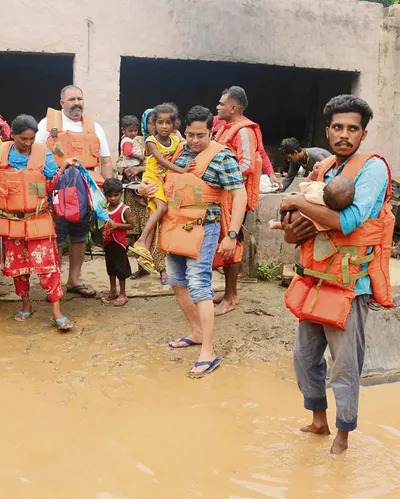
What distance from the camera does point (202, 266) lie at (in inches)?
162

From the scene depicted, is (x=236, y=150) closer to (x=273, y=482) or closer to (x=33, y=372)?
(x=33, y=372)

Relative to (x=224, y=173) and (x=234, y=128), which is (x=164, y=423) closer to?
(x=224, y=173)

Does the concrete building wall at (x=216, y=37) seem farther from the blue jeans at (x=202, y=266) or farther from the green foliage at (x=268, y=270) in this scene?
the blue jeans at (x=202, y=266)

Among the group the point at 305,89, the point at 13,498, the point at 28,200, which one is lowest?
the point at 13,498

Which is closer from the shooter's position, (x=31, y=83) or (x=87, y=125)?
(x=87, y=125)

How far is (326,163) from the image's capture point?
309cm

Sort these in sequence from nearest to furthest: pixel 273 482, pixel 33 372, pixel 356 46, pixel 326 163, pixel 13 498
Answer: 1. pixel 13 498
2. pixel 273 482
3. pixel 326 163
4. pixel 33 372
5. pixel 356 46

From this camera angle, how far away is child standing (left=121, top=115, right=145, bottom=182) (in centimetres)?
688

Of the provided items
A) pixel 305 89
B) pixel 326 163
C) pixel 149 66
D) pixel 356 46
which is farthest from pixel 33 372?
pixel 305 89

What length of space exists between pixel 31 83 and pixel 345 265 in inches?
447

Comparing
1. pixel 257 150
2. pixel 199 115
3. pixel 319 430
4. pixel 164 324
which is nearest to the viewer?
pixel 319 430

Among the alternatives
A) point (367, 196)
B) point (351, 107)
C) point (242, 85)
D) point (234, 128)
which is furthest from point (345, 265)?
point (242, 85)

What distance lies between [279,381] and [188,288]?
953mm

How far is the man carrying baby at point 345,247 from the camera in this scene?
2770 mm
